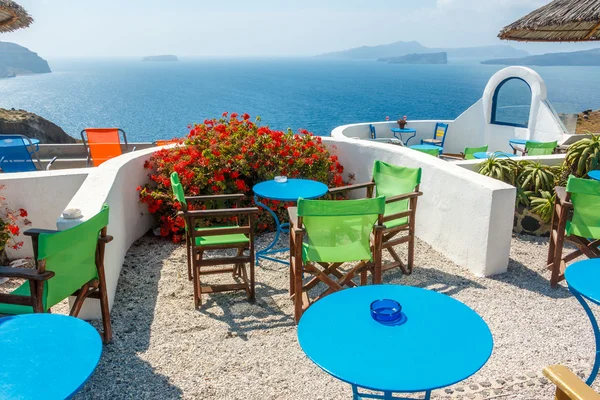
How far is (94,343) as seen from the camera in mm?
1951

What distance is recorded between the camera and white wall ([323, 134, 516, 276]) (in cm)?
461

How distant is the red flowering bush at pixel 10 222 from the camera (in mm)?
4792

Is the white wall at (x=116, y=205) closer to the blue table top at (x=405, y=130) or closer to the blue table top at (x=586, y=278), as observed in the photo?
the blue table top at (x=586, y=278)

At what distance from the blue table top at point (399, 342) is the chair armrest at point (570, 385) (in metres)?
0.33

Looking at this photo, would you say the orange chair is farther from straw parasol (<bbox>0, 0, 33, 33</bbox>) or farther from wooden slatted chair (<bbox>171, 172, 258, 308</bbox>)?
wooden slatted chair (<bbox>171, 172, 258, 308</bbox>)

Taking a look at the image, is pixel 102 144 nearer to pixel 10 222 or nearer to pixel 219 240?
pixel 10 222

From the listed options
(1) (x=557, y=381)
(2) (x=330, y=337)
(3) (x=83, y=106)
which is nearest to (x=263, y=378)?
(2) (x=330, y=337)

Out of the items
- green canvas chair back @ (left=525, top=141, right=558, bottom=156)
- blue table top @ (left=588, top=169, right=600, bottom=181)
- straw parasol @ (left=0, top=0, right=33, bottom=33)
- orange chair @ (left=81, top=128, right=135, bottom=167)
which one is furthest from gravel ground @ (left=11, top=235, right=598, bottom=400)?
green canvas chair back @ (left=525, top=141, right=558, bottom=156)

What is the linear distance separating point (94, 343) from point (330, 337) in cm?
101

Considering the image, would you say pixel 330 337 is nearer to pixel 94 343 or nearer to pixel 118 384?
pixel 94 343

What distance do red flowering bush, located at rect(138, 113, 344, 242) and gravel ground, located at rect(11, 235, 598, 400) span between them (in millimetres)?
1021

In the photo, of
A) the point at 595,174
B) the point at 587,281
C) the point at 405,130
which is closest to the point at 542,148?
the point at 595,174

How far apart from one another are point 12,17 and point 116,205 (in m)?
3.41

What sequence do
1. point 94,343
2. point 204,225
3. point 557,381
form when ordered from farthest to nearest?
point 204,225
point 94,343
point 557,381
